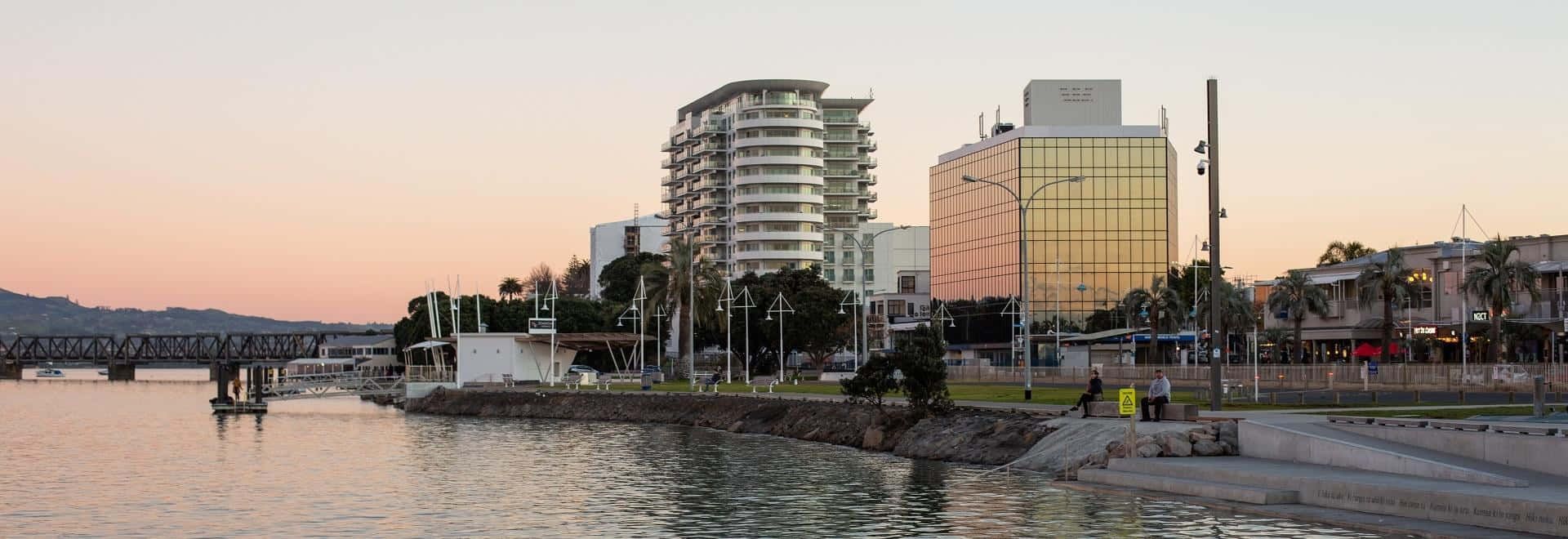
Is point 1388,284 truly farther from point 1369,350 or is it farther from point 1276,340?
point 1276,340

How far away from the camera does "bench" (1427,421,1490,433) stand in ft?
103

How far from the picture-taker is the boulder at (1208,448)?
121 feet

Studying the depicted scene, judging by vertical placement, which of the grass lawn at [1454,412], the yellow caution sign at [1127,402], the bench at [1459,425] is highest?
the yellow caution sign at [1127,402]

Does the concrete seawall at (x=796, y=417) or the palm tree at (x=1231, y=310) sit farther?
the palm tree at (x=1231, y=310)

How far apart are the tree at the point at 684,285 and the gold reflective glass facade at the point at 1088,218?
36.6 m

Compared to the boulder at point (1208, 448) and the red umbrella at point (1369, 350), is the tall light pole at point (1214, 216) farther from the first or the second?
the red umbrella at point (1369, 350)

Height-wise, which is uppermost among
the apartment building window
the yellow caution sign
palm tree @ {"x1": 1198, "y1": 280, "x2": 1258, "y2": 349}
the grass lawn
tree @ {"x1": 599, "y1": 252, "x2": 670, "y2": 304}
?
tree @ {"x1": 599, "y1": 252, "x2": 670, "y2": 304}

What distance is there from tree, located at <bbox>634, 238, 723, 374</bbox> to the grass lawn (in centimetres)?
6873

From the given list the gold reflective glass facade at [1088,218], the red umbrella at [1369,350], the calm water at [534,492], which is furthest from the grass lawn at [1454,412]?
the gold reflective glass facade at [1088,218]

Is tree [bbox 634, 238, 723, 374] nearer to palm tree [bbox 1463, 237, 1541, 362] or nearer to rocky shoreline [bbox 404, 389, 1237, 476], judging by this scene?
rocky shoreline [bbox 404, 389, 1237, 476]

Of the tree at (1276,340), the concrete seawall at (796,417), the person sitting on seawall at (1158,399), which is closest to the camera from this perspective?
the person sitting on seawall at (1158,399)

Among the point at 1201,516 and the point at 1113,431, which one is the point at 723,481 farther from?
the point at 1201,516

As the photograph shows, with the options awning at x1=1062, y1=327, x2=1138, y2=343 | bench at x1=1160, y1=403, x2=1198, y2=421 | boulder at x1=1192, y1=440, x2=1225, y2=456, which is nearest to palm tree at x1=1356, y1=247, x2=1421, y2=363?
awning at x1=1062, y1=327, x2=1138, y2=343

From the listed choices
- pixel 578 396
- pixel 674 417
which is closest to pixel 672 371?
pixel 578 396
